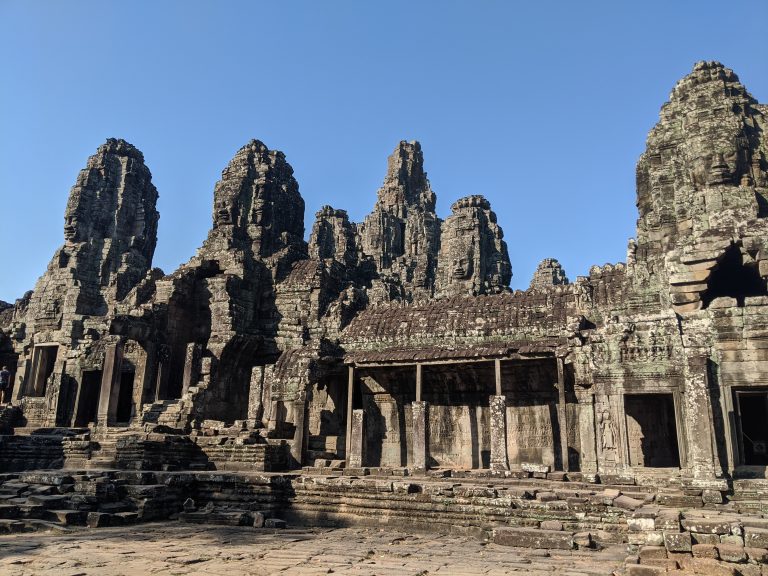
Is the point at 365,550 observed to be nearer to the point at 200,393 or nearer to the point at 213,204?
the point at 200,393

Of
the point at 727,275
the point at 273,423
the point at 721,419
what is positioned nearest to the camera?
the point at 721,419

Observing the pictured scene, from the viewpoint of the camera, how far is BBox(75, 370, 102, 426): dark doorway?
1025 inches

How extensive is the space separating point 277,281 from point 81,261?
527 inches

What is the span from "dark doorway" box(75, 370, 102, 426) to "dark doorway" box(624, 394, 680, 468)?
845 inches

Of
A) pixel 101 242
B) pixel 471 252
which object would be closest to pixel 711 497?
pixel 471 252

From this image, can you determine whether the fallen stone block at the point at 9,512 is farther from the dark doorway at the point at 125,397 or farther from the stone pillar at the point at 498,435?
the dark doorway at the point at 125,397

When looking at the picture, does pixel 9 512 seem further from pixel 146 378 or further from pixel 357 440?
pixel 146 378

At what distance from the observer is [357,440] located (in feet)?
56.7

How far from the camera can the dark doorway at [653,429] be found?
16.0 m

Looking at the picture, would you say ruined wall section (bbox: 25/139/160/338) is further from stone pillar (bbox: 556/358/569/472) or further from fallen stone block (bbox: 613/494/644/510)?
fallen stone block (bbox: 613/494/644/510)

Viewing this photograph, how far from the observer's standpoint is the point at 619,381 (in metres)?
13.9

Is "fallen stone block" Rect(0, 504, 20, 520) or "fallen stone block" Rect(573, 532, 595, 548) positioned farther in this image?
"fallen stone block" Rect(0, 504, 20, 520)

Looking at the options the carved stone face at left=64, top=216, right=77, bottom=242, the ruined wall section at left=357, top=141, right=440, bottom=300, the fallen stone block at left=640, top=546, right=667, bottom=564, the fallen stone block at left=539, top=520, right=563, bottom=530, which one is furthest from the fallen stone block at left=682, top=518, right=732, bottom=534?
the carved stone face at left=64, top=216, right=77, bottom=242

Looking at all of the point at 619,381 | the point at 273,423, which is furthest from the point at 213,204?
the point at 619,381
